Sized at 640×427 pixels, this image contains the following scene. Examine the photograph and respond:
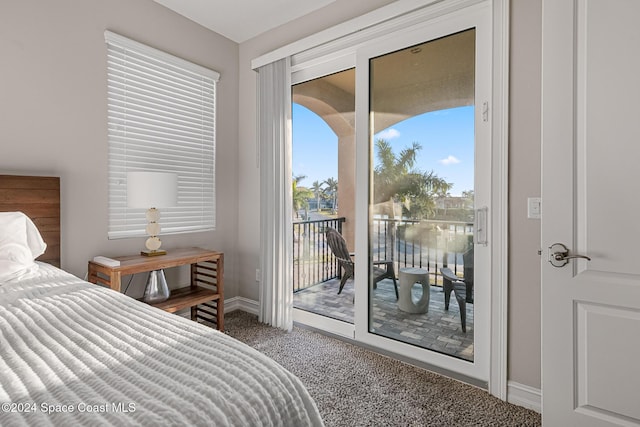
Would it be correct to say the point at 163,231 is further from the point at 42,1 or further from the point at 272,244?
the point at 42,1

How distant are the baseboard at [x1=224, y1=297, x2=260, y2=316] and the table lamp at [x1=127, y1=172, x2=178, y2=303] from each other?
34.6 inches

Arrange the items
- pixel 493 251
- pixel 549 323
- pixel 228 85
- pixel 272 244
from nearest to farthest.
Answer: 1. pixel 549 323
2. pixel 493 251
3. pixel 272 244
4. pixel 228 85

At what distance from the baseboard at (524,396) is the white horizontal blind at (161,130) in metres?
2.70

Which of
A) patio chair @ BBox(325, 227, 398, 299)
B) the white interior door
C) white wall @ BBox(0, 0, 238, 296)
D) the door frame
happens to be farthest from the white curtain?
the white interior door

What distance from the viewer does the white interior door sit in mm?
1391

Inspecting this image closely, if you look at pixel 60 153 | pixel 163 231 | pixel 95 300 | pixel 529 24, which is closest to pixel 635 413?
pixel 529 24

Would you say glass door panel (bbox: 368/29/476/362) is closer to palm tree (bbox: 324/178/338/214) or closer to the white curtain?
palm tree (bbox: 324/178/338/214)

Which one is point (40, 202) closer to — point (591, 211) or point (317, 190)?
point (317, 190)

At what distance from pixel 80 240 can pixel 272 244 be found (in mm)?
1431

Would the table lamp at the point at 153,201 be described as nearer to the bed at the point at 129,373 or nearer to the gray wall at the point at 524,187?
the bed at the point at 129,373

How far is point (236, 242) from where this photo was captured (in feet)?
11.4

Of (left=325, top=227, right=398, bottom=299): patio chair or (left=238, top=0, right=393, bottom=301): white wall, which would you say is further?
(left=238, top=0, right=393, bottom=301): white wall

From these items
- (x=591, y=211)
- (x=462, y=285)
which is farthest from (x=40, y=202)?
(x=591, y=211)

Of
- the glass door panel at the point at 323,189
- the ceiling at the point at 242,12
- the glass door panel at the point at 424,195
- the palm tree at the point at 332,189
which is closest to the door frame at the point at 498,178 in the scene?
the glass door panel at the point at 424,195
